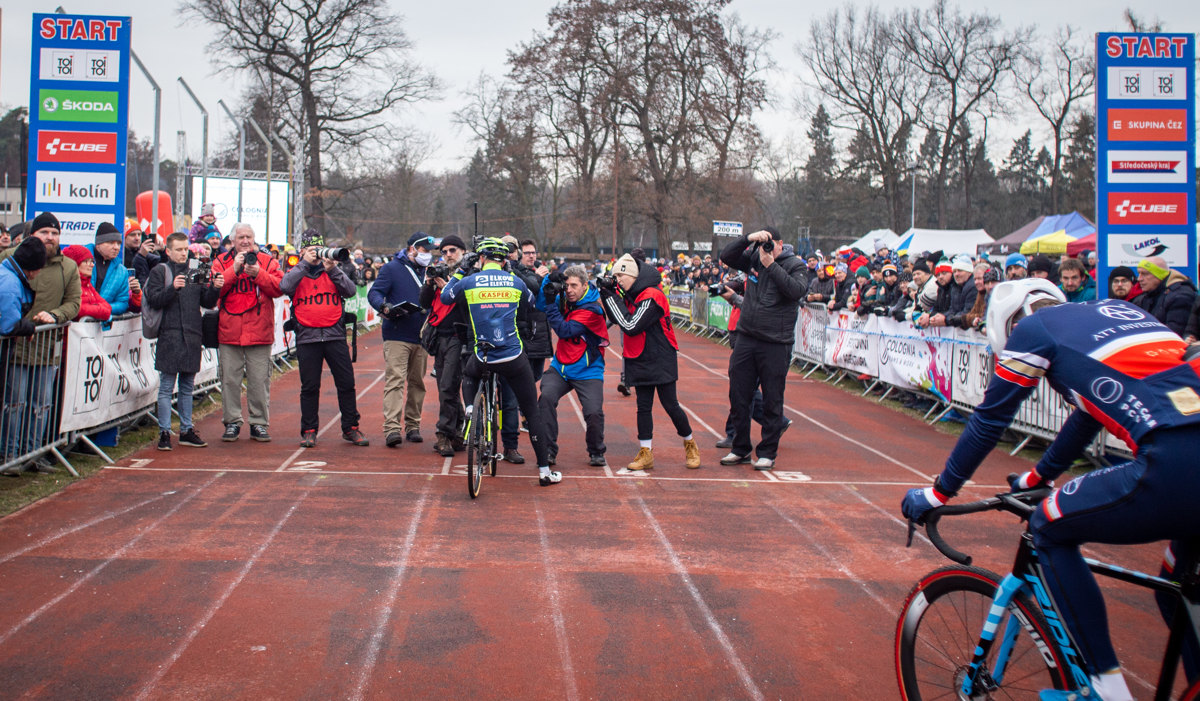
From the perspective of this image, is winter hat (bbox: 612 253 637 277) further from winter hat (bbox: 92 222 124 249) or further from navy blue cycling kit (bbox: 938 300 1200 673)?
navy blue cycling kit (bbox: 938 300 1200 673)

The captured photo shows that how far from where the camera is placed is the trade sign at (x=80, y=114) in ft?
36.9

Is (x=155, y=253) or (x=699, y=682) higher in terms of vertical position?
(x=155, y=253)

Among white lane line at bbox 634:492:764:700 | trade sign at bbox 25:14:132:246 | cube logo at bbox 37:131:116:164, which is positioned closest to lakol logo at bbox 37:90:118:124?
trade sign at bbox 25:14:132:246

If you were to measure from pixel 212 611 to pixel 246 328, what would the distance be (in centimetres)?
499

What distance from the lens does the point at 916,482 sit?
8664mm

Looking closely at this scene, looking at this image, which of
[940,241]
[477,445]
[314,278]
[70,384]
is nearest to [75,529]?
[70,384]

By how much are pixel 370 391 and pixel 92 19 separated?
5795mm

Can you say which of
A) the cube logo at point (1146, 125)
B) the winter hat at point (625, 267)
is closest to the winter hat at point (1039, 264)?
the cube logo at point (1146, 125)

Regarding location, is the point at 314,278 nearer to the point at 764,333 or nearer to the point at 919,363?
the point at 764,333

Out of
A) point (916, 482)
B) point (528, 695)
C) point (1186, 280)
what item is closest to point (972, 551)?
point (916, 482)

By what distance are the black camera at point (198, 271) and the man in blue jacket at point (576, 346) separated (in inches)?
126

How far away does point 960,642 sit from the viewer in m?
3.47

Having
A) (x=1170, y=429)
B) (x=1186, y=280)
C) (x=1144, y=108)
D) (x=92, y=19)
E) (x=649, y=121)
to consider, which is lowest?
(x=1170, y=429)

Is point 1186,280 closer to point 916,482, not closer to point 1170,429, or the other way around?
point 916,482
